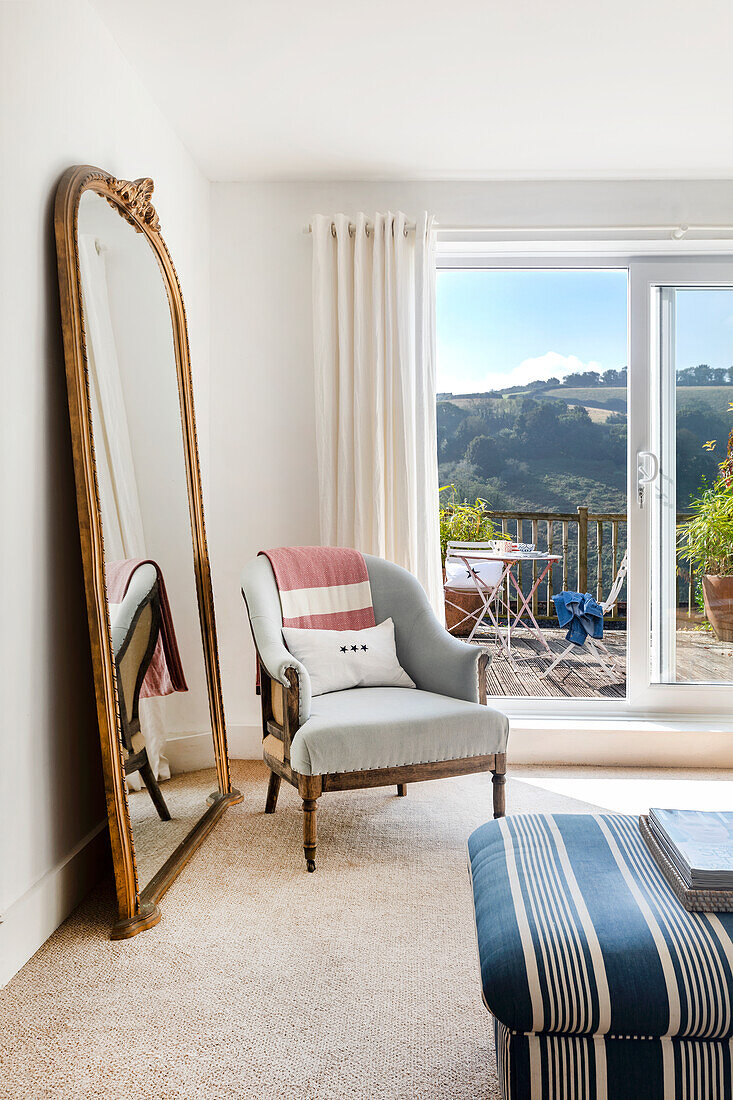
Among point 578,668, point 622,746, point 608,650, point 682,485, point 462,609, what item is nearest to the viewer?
point 622,746

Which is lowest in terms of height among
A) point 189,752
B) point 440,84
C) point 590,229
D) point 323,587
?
point 189,752

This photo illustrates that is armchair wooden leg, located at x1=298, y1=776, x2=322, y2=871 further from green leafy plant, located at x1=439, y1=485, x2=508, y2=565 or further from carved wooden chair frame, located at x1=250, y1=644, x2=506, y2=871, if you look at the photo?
green leafy plant, located at x1=439, y1=485, x2=508, y2=565

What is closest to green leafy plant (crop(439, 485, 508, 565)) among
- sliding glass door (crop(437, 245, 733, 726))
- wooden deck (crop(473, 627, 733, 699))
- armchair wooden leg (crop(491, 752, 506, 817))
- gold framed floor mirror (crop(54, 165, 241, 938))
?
sliding glass door (crop(437, 245, 733, 726))

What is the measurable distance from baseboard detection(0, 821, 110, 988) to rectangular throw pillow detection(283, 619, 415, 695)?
86 centimetres

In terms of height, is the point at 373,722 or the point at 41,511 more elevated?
the point at 41,511

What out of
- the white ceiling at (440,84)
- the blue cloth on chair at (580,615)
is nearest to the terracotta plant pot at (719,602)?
the blue cloth on chair at (580,615)

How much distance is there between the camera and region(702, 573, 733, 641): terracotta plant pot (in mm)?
3779

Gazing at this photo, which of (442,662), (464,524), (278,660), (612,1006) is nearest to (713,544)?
(442,662)

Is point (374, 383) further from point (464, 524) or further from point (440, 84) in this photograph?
point (464, 524)

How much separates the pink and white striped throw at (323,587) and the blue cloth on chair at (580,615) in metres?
1.62

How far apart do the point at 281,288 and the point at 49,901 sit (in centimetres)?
266

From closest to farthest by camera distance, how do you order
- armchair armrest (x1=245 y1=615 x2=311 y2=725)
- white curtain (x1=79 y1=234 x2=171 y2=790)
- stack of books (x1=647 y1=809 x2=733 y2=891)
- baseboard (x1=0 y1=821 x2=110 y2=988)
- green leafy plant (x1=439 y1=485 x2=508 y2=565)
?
stack of books (x1=647 y1=809 x2=733 y2=891)
baseboard (x1=0 y1=821 x2=110 y2=988)
white curtain (x1=79 y1=234 x2=171 y2=790)
armchair armrest (x1=245 y1=615 x2=311 y2=725)
green leafy plant (x1=439 y1=485 x2=508 y2=565)

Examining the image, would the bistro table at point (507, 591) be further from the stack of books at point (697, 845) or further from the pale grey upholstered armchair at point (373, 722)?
the stack of books at point (697, 845)

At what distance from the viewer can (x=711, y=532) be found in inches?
150
